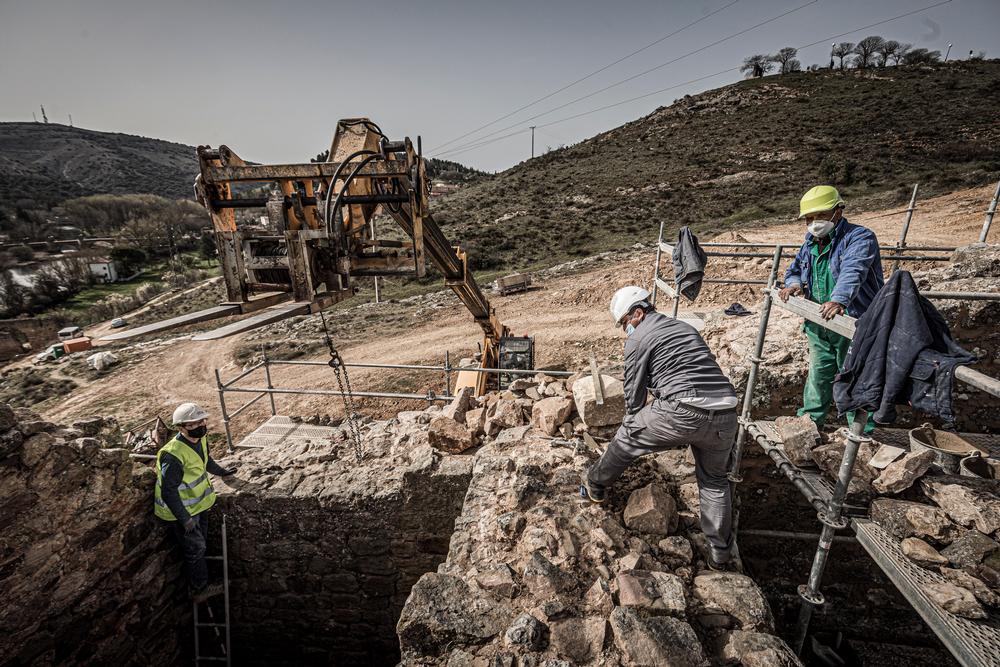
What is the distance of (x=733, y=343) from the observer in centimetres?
616

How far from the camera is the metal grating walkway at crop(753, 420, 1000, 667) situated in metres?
2.23

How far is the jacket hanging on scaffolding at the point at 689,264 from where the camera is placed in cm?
460

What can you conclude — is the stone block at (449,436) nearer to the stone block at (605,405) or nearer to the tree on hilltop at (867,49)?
the stone block at (605,405)

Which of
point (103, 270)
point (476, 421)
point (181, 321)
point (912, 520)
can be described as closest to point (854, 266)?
point (912, 520)

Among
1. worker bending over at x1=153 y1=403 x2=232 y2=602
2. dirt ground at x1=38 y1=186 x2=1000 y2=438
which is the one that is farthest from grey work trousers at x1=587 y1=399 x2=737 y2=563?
dirt ground at x1=38 y1=186 x2=1000 y2=438

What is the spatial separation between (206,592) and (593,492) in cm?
512

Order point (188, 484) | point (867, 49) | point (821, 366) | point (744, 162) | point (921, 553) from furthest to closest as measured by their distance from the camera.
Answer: point (867, 49)
point (744, 162)
point (188, 484)
point (821, 366)
point (921, 553)

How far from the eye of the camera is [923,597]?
2514 millimetres

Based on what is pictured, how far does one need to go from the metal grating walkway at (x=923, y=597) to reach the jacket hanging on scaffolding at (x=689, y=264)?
1.90m

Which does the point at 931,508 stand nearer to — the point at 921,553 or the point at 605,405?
the point at 921,553

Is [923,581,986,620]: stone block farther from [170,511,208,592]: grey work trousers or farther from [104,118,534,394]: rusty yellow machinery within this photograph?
[170,511,208,592]: grey work trousers

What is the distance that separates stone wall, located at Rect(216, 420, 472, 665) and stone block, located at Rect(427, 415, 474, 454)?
160 mm

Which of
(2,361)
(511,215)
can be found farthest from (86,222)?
(511,215)

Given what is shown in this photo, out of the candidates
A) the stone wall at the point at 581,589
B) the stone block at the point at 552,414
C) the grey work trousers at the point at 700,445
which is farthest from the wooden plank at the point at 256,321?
the stone block at the point at 552,414
